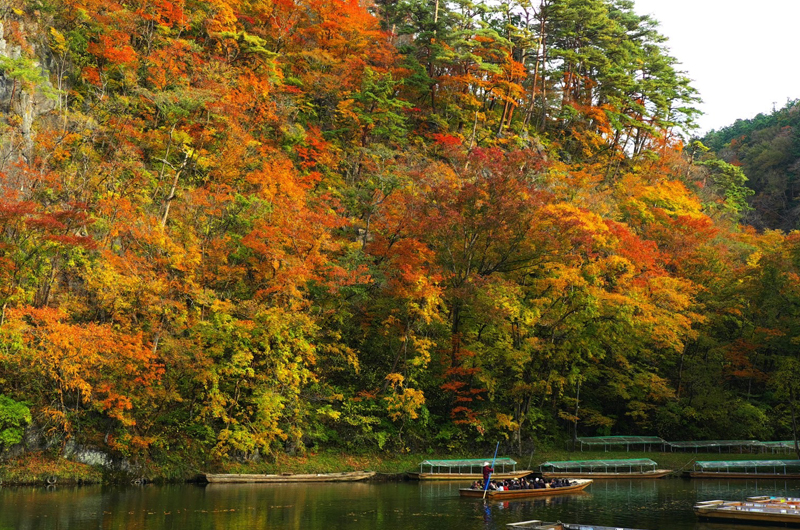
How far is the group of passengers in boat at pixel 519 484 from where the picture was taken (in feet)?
81.1

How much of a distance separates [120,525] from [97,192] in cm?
1645

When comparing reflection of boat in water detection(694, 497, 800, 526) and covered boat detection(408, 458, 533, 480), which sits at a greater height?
reflection of boat in water detection(694, 497, 800, 526)

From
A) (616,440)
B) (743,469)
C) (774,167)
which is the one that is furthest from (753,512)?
(774,167)

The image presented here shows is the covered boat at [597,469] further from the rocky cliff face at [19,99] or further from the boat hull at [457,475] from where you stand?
the rocky cliff face at [19,99]

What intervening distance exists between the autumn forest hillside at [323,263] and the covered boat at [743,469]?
399 cm

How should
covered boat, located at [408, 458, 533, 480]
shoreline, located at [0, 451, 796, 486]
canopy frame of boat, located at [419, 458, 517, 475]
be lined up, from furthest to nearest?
canopy frame of boat, located at [419, 458, 517, 475]
covered boat, located at [408, 458, 533, 480]
shoreline, located at [0, 451, 796, 486]

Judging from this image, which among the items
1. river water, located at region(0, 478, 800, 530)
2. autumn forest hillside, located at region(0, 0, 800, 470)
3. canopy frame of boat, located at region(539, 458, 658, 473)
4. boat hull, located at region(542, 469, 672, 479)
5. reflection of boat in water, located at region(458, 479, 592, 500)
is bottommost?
boat hull, located at region(542, 469, 672, 479)

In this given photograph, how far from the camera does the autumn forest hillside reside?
25.6m

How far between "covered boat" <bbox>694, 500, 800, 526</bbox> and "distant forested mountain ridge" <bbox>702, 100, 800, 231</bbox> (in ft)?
174

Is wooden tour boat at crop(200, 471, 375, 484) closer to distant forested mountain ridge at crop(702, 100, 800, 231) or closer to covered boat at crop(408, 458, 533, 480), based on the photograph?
covered boat at crop(408, 458, 533, 480)

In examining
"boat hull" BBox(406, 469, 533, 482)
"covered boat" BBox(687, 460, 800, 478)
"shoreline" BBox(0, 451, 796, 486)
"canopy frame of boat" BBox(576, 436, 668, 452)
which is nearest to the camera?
"shoreline" BBox(0, 451, 796, 486)

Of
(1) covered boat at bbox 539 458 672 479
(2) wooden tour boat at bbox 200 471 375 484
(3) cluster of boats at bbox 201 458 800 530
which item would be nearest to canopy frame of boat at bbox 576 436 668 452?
(3) cluster of boats at bbox 201 458 800 530

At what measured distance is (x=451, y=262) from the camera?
3434 cm

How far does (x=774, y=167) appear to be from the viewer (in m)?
71.2
